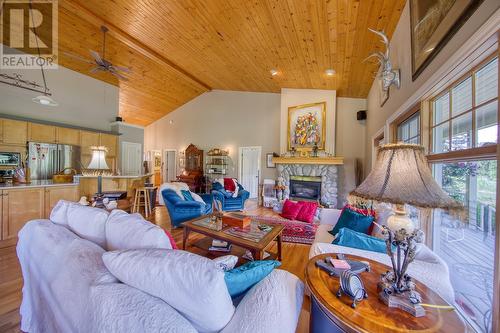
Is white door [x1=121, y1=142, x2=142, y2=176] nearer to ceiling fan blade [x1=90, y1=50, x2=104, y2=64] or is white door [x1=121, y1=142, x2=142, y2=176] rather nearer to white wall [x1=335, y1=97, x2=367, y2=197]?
ceiling fan blade [x1=90, y1=50, x2=104, y2=64]

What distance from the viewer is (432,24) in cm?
151

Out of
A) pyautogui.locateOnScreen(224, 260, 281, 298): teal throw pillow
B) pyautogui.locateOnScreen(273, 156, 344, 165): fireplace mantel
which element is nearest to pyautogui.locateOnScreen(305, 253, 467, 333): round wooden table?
pyautogui.locateOnScreen(224, 260, 281, 298): teal throw pillow

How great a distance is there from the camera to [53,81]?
4438mm

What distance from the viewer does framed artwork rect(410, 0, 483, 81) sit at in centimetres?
116

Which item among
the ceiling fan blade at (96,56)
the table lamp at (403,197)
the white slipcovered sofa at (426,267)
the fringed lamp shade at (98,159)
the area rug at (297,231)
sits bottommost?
the area rug at (297,231)

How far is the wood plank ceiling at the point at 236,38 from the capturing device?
2.56 metres

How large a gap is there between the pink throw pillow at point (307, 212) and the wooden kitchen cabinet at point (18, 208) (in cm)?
455

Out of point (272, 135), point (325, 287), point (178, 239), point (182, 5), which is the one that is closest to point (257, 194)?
point (272, 135)

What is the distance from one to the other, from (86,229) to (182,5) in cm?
306

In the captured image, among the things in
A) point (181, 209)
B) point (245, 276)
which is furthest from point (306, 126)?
point (245, 276)

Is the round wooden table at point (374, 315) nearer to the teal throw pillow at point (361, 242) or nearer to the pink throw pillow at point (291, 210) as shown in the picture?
the teal throw pillow at point (361, 242)

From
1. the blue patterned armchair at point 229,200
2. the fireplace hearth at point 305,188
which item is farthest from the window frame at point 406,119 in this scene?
the blue patterned armchair at point 229,200

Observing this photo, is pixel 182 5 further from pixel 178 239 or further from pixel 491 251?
pixel 491 251

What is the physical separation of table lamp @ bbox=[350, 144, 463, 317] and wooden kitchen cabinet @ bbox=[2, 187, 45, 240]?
14.6 ft
